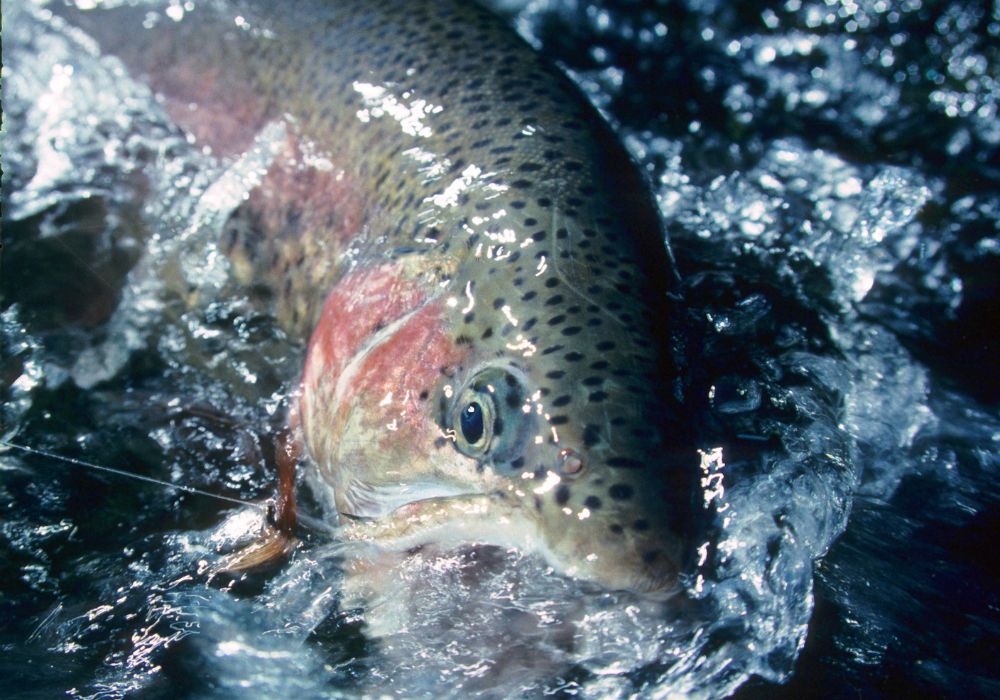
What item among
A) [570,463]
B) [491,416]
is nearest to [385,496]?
[491,416]

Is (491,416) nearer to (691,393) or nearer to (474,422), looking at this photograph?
(474,422)

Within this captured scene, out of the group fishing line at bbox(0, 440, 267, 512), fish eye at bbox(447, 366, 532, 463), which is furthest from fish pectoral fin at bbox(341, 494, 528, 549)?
fishing line at bbox(0, 440, 267, 512)

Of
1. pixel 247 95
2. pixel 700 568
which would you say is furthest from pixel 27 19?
pixel 700 568

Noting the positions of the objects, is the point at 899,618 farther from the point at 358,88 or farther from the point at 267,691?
the point at 358,88

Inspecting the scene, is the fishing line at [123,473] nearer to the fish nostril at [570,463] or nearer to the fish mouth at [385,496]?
the fish mouth at [385,496]

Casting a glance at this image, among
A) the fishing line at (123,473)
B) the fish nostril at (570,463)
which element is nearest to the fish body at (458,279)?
the fish nostril at (570,463)

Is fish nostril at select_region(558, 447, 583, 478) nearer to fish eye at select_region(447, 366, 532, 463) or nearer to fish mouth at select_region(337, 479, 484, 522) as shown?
fish eye at select_region(447, 366, 532, 463)

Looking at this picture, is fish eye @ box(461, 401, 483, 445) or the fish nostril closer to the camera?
the fish nostril

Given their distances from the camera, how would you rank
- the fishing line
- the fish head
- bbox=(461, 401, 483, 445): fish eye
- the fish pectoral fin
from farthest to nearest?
the fishing line
bbox=(461, 401, 483, 445): fish eye
the fish pectoral fin
the fish head

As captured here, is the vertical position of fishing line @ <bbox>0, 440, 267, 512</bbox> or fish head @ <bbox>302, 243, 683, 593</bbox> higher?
fish head @ <bbox>302, 243, 683, 593</bbox>
